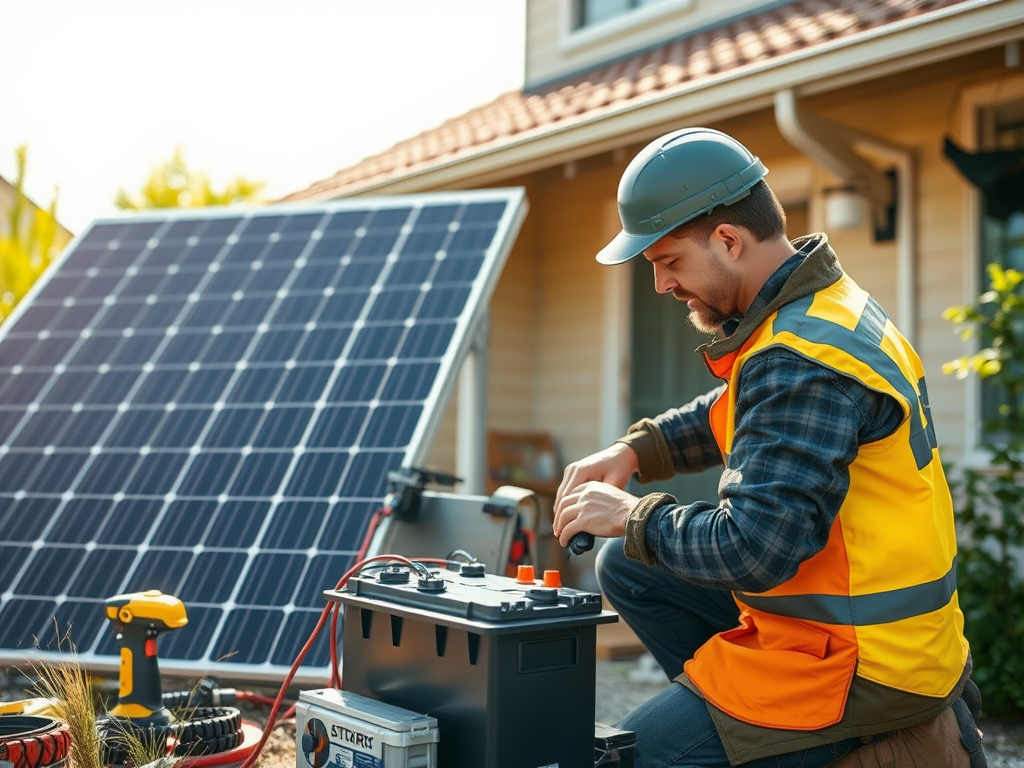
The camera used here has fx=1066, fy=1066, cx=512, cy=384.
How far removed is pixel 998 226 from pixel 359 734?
15.7 ft

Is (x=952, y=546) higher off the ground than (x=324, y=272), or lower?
lower

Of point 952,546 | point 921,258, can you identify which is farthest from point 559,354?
point 952,546

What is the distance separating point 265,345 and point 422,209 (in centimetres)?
108

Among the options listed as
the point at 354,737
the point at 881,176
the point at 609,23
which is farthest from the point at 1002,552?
the point at 609,23

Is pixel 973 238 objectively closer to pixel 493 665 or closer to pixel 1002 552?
pixel 1002 552

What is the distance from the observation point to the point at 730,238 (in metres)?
2.40

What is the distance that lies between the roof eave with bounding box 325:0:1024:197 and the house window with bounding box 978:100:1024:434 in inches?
28.6

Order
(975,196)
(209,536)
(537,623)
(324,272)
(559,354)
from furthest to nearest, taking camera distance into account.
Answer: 1. (559,354)
2. (975,196)
3. (324,272)
4. (209,536)
5. (537,623)

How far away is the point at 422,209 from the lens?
515 centimetres

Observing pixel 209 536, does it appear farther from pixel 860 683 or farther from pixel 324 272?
pixel 860 683

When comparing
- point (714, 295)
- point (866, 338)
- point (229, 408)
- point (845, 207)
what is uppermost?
point (845, 207)

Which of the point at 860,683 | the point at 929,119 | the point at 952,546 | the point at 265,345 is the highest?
the point at 929,119

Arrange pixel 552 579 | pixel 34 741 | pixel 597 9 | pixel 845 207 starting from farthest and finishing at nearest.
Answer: pixel 597 9, pixel 845 207, pixel 34 741, pixel 552 579

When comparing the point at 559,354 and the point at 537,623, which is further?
the point at 559,354
